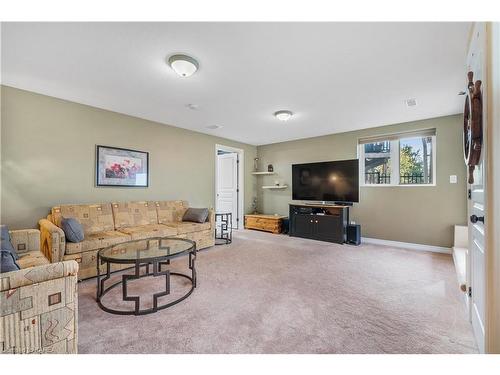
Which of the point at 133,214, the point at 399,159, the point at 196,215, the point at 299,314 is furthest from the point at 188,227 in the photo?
the point at 399,159

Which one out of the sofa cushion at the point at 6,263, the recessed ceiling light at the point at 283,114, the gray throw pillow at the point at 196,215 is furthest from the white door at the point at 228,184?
the sofa cushion at the point at 6,263

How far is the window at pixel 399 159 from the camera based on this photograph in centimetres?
401

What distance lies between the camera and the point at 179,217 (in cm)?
417

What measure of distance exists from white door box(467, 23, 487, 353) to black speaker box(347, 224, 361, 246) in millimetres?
2505

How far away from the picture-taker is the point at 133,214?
11.8 feet

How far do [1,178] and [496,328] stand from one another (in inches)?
179

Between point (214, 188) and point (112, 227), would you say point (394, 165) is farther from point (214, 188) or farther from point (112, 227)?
point (112, 227)

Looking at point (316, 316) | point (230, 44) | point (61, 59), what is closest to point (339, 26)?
point (230, 44)

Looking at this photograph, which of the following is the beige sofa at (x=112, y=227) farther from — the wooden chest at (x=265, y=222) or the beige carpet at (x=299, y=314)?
the wooden chest at (x=265, y=222)

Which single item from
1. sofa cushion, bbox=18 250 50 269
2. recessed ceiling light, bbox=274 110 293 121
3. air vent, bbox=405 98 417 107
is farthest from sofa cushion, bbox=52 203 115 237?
air vent, bbox=405 98 417 107

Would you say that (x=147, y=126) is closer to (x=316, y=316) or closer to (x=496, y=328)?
(x=316, y=316)

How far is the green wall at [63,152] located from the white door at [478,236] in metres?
4.15

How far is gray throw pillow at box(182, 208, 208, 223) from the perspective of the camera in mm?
3945

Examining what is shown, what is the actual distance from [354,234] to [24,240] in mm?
4680
